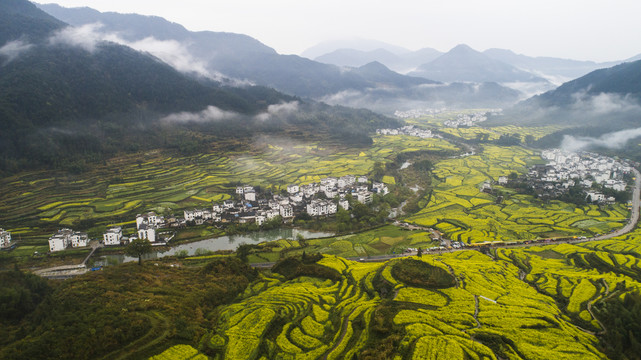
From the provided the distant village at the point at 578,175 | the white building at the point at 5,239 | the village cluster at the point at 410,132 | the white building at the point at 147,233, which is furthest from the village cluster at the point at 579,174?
the white building at the point at 5,239

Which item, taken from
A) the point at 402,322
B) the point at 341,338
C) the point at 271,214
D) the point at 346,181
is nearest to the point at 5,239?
the point at 271,214

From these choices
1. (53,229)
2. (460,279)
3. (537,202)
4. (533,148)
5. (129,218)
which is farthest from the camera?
(533,148)

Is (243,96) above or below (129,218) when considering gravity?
above

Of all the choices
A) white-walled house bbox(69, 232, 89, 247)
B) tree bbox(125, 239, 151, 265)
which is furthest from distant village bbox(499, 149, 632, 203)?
white-walled house bbox(69, 232, 89, 247)

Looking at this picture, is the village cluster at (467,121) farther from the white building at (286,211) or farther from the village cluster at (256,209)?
the white building at (286,211)

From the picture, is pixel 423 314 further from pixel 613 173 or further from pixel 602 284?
pixel 613 173

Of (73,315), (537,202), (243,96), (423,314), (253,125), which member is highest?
(243,96)

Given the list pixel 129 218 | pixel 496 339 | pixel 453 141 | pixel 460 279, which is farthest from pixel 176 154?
pixel 453 141
